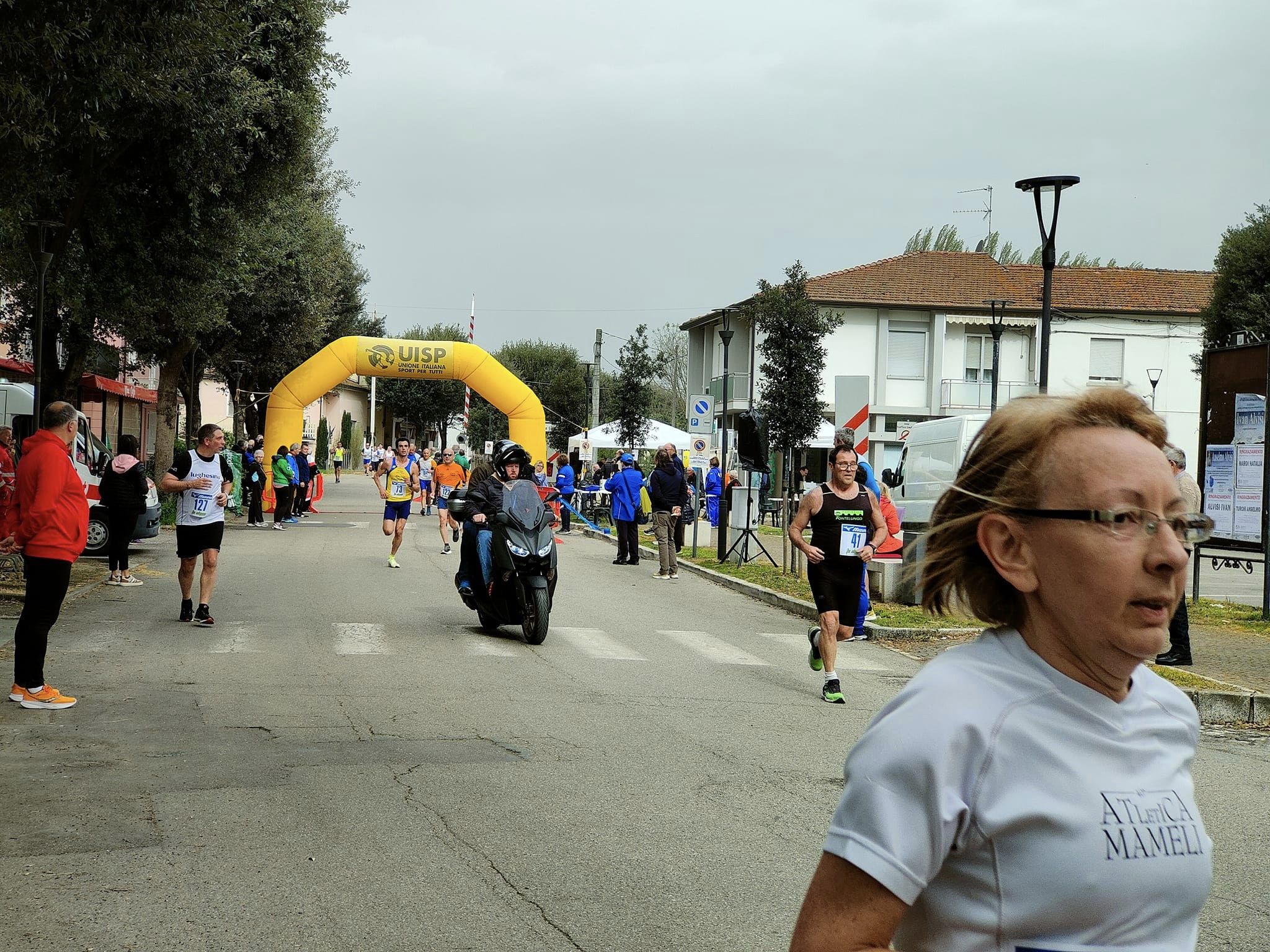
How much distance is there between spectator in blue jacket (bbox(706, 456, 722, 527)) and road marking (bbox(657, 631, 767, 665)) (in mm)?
14536

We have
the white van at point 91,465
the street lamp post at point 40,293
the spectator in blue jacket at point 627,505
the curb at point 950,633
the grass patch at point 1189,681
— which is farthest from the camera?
the spectator in blue jacket at point 627,505

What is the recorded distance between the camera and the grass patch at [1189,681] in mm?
10188

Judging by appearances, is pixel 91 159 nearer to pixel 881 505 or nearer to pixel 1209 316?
pixel 881 505

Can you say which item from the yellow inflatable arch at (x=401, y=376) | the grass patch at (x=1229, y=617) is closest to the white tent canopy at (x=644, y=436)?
the yellow inflatable arch at (x=401, y=376)

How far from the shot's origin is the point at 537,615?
12461 mm

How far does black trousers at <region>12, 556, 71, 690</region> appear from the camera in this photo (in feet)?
27.6

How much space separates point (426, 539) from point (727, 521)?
277 inches

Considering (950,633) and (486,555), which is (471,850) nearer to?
(486,555)

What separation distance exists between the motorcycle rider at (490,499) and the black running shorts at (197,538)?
7.80 feet

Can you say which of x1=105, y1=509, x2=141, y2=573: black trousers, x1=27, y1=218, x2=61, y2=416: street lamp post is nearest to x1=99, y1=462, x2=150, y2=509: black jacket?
x1=105, y1=509, x2=141, y2=573: black trousers

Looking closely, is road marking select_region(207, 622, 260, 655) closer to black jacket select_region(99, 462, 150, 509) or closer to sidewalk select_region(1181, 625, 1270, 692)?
black jacket select_region(99, 462, 150, 509)

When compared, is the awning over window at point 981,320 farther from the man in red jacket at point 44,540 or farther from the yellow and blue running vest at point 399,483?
the man in red jacket at point 44,540

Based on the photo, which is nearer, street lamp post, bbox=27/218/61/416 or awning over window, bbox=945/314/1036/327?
street lamp post, bbox=27/218/61/416

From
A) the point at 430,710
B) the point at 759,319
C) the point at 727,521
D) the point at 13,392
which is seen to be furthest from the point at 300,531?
the point at 430,710
